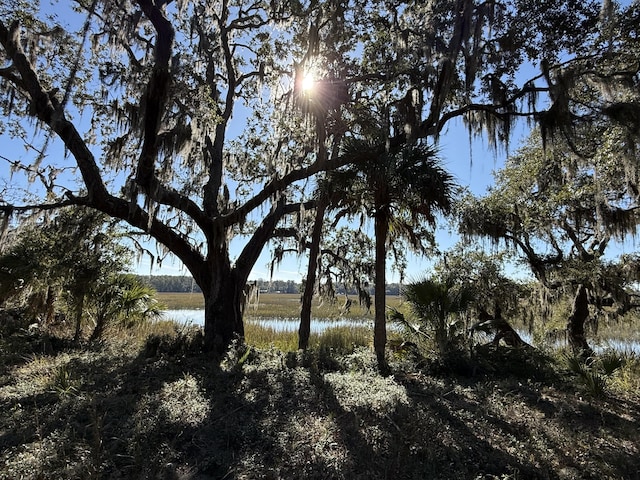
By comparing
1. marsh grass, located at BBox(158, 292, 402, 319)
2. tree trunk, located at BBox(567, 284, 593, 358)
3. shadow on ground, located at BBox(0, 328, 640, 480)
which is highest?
tree trunk, located at BBox(567, 284, 593, 358)

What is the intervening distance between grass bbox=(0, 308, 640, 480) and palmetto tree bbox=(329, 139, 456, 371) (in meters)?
1.75

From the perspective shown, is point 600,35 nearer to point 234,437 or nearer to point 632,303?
point 632,303

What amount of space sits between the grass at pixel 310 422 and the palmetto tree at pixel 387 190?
1.75 meters

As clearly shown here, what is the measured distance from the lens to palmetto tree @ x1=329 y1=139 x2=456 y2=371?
22.2 feet

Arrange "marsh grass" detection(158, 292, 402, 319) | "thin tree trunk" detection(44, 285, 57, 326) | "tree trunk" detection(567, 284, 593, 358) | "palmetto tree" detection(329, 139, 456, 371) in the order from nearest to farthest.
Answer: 1. "palmetto tree" detection(329, 139, 456, 371)
2. "tree trunk" detection(567, 284, 593, 358)
3. "thin tree trunk" detection(44, 285, 57, 326)
4. "marsh grass" detection(158, 292, 402, 319)

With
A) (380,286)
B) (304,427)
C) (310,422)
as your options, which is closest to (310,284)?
(380,286)

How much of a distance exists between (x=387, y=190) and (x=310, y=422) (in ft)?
14.6

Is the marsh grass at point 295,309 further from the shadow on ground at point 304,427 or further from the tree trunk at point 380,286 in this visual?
the shadow on ground at point 304,427

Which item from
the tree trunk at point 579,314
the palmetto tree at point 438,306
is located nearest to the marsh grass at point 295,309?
the palmetto tree at point 438,306

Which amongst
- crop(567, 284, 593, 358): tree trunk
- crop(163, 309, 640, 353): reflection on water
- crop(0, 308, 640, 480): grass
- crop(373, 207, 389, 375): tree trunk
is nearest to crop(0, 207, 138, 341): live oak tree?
crop(163, 309, 640, 353): reflection on water

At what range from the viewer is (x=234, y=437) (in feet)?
13.8

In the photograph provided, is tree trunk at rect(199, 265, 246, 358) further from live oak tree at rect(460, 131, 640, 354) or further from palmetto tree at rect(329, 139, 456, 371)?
live oak tree at rect(460, 131, 640, 354)

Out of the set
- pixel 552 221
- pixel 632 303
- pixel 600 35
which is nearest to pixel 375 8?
pixel 600 35

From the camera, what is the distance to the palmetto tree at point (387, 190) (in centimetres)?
678
